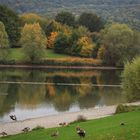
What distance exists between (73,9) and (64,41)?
91248mm

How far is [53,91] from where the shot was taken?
62.0m

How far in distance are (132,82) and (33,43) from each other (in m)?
51.4

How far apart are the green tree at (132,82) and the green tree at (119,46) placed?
159 feet

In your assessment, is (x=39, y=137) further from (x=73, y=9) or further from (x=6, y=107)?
(x=73, y=9)

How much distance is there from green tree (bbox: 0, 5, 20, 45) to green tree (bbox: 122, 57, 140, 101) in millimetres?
61930

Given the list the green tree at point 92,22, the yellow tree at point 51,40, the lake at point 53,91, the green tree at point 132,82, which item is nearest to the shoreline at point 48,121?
the lake at point 53,91

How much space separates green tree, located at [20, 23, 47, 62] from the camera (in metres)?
96.2

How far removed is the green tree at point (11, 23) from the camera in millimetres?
107375

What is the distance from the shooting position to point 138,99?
4759 cm

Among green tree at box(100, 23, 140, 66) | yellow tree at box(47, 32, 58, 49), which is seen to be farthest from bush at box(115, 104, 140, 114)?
yellow tree at box(47, 32, 58, 49)

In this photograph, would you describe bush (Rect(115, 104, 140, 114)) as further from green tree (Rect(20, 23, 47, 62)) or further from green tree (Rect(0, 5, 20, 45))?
green tree (Rect(0, 5, 20, 45))

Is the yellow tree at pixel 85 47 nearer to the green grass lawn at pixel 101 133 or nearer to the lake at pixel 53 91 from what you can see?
the lake at pixel 53 91

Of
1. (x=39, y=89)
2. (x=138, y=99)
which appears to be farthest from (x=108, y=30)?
(x=138, y=99)

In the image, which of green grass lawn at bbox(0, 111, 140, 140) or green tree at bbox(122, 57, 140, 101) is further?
green tree at bbox(122, 57, 140, 101)
